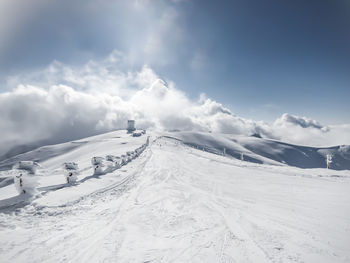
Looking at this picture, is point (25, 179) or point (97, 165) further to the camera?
point (97, 165)

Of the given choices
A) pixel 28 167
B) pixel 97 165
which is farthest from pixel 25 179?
pixel 97 165

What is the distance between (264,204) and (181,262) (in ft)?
25.3

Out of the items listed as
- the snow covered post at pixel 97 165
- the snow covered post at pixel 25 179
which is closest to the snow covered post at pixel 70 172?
the snow covered post at pixel 25 179

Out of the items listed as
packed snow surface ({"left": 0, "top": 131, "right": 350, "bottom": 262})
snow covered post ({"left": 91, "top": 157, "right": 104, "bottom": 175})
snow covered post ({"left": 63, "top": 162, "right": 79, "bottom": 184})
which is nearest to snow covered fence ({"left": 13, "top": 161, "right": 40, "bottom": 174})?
packed snow surface ({"left": 0, "top": 131, "right": 350, "bottom": 262})

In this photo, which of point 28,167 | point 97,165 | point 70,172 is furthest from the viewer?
point 97,165

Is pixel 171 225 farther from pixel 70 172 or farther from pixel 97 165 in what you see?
pixel 97 165

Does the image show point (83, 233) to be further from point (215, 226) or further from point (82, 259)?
point (215, 226)

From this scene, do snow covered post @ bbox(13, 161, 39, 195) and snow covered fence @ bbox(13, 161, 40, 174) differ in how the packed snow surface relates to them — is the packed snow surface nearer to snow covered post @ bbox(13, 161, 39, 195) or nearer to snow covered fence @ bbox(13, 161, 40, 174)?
snow covered post @ bbox(13, 161, 39, 195)

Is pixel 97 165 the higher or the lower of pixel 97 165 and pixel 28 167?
the lower

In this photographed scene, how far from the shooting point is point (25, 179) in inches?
414

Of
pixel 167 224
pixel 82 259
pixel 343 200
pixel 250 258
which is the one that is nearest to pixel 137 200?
pixel 167 224

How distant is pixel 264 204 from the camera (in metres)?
11.4

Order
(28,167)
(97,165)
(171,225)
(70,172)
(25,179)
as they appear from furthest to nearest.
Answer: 1. (97,165)
2. (70,172)
3. (28,167)
4. (25,179)
5. (171,225)

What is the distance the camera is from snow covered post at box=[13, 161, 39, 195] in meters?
10.5
